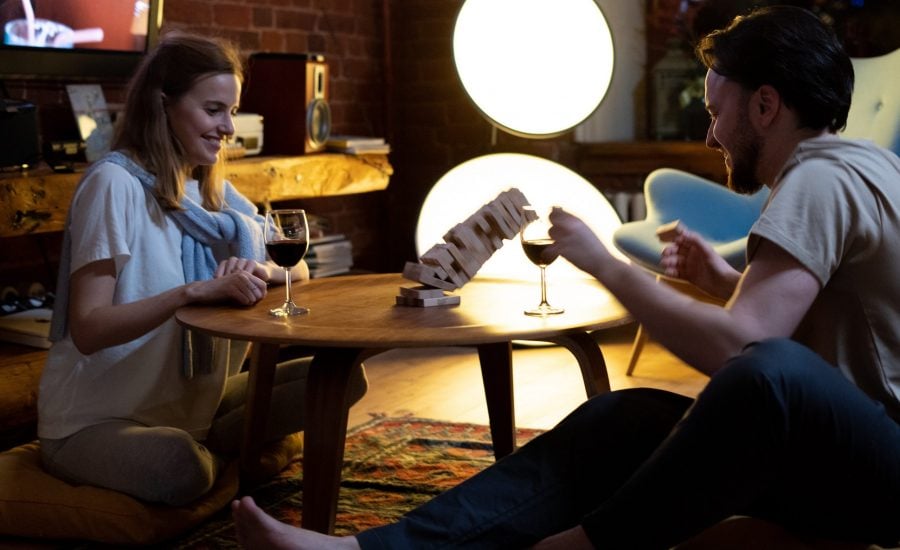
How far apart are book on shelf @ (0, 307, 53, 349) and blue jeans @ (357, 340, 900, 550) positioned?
1.62m

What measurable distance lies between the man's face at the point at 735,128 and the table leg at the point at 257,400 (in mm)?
1043

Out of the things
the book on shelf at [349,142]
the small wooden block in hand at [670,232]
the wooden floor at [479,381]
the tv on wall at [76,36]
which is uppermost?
the tv on wall at [76,36]

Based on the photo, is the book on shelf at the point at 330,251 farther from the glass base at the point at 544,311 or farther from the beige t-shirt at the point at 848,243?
the beige t-shirt at the point at 848,243

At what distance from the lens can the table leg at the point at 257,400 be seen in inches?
89.4

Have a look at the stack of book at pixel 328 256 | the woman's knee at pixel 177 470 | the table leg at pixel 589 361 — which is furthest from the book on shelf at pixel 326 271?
the table leg at pixel 589 361

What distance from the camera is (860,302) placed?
1403 mm

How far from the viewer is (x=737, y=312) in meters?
→ 1.35

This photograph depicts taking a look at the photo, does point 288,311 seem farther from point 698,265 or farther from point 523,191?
point 523,191

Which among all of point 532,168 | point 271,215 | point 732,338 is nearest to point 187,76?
point 271,215

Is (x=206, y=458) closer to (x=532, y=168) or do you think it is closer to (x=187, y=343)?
(x=187, y=343)

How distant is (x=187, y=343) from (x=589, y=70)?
76.9 inches

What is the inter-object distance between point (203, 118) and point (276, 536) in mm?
954

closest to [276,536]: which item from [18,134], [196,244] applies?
[196,244]

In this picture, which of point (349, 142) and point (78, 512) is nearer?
point (78, 512)
